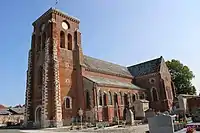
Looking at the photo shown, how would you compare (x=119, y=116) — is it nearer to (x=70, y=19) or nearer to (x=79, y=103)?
(x=79, y=103)

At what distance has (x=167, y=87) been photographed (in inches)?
1886

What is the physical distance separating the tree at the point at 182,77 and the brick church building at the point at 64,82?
19833mm

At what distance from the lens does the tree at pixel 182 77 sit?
55.6 m

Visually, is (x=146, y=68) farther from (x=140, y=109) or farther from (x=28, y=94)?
(x=28, y=94)

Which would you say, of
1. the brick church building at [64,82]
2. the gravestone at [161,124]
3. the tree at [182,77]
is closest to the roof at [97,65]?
the brick church building at [64,82]

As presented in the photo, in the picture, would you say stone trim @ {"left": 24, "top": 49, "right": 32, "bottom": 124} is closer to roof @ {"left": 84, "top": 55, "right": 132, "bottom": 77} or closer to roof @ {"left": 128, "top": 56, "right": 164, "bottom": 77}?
roof @ {"left": 84, "top": 55, "right": 132, "bottom": 77}

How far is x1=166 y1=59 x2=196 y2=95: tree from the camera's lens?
55.6m

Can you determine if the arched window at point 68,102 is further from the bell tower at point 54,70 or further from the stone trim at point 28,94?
the stone trim at point 28,94

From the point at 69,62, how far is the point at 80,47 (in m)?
4.13

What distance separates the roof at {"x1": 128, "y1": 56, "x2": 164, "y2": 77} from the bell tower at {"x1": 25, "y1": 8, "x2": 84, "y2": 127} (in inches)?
780

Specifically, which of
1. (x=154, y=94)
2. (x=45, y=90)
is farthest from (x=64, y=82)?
(x=154, y=94)

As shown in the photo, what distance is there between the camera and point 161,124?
36.6 ft

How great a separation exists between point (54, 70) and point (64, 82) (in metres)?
3.01

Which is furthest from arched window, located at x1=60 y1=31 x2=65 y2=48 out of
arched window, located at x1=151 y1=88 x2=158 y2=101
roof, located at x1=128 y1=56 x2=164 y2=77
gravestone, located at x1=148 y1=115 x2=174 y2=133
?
gravestone, located at x1=148 y1=115 x2=174 y2=133
